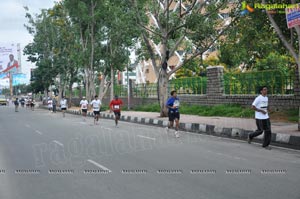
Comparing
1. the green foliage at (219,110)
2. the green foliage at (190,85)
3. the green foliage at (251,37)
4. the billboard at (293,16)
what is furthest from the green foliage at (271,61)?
the billboard at (293,16)

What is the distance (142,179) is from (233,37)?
14.1m

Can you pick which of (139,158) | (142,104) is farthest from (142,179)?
(142,104)

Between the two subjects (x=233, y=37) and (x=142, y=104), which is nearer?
(x=233, y=37)

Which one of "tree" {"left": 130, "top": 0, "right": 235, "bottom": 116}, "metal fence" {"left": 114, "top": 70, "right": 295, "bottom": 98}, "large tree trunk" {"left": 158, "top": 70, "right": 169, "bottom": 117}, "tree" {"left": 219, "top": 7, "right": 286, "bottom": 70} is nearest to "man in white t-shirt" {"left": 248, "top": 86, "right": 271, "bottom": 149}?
"tree" {"left": 219, "top": 7, "right": 286, "bottom": 70}

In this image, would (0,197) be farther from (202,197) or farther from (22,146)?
(22,146)

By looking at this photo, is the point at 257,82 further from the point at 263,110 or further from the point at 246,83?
the point at 263,110

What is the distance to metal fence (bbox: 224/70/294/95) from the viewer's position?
19.8 meters

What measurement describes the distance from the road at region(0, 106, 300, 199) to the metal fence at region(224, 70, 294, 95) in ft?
27.1

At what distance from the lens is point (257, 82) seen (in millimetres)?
21922

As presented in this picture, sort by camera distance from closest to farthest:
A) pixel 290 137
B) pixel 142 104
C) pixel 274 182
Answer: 1. pixel 274 182
2. pixel 290 137
3. pixel 142 104

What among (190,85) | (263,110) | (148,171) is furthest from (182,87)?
(148,171)

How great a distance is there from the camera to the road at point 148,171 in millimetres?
6341

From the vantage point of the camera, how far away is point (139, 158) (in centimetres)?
961

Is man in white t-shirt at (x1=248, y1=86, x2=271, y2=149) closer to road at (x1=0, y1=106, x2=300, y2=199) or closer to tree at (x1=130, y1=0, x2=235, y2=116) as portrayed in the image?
road at (x1=0, y1=106, x2=300, y2=199)
